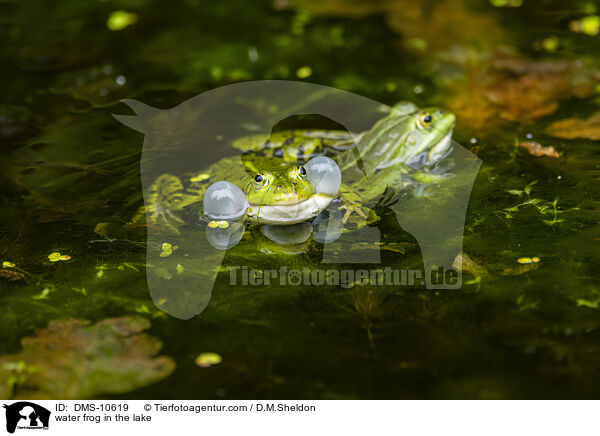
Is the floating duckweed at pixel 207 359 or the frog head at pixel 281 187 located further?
the frog head at pixel 281 187

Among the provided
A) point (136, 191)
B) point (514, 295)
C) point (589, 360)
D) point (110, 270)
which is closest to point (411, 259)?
point (514, 295)

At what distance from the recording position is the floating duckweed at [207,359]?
1686mm

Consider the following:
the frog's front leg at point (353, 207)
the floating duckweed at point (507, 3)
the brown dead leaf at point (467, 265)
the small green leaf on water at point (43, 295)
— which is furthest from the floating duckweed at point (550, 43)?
the small green leaf on water at point (43, 295)

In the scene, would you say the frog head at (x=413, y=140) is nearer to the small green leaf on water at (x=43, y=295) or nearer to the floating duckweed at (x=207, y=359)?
the floating duckweed at (x=207, y=359)

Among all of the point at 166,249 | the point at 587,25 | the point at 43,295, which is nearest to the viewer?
the point at 43,295

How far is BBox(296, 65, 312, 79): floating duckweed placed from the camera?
11.1 ft

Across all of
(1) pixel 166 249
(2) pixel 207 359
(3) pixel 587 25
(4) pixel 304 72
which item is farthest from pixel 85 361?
(3) pixel 587 25

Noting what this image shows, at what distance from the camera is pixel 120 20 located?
12.9 feet

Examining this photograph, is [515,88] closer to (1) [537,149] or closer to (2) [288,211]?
(1) [537,149]

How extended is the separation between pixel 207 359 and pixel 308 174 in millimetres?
831

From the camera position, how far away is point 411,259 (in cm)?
204

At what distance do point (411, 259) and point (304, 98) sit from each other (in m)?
1.47

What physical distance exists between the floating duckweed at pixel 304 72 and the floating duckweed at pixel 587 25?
1.70m

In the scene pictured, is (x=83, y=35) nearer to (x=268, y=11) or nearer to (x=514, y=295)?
(x=268, y=11)
